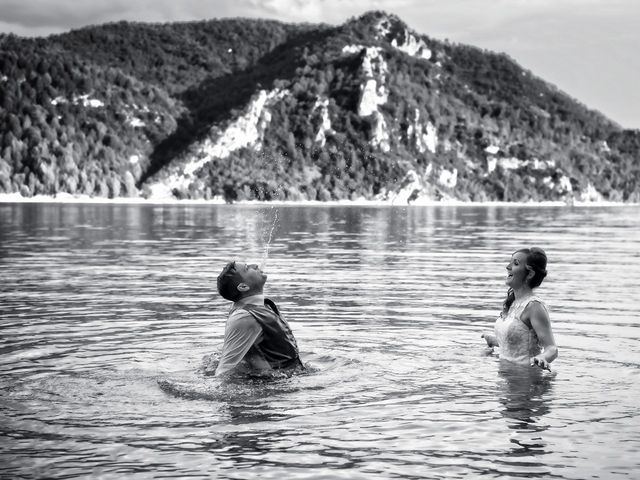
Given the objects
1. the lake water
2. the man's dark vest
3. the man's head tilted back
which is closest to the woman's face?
the lake water

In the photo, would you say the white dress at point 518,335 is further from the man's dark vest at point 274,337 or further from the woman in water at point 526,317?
the man's dark vest at point 274,337

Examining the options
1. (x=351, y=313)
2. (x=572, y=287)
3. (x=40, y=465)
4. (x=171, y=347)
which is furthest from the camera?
(x=572, y=287)

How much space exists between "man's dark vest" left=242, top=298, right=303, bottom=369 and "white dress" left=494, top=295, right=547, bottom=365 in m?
2.73

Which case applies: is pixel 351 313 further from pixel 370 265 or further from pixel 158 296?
pixel 370 265

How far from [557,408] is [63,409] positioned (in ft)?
18.4

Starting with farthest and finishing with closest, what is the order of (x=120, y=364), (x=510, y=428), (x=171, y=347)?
(x=171, y=347) → (x=120, y=364) → (x=510, y=428)

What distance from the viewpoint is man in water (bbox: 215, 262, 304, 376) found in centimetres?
1169

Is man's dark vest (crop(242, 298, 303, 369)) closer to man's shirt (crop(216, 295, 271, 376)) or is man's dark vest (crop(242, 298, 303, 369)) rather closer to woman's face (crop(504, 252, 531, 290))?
man's shirt (crop(216, 295, 271, 376))

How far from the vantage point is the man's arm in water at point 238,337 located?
1166cm

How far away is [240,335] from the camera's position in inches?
464

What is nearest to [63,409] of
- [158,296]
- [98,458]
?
[98,458]

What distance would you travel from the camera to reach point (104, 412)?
11047mm

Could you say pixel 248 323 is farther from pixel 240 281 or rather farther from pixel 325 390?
pixel 325 390

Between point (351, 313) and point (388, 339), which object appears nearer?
point (388, 339)
